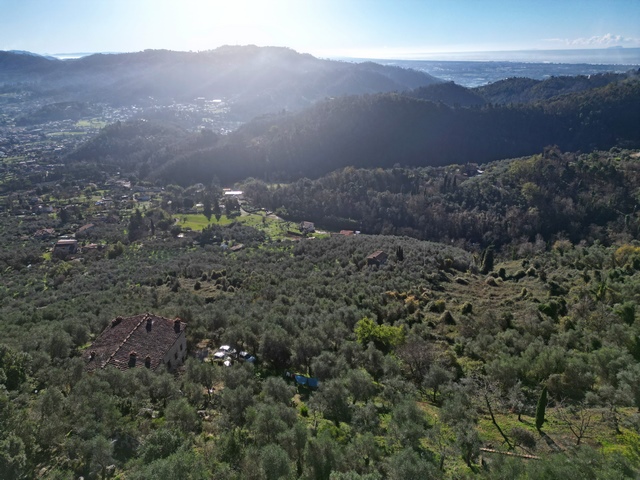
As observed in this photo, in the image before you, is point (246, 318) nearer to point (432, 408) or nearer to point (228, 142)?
point (432, 408)

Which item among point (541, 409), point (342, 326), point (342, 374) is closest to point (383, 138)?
point (342, 326)

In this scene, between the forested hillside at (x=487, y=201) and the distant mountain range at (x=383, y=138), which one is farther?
the distant mountain range at (x=383, y=138)

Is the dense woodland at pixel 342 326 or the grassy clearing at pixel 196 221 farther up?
the dense woodland at pixel 342 326

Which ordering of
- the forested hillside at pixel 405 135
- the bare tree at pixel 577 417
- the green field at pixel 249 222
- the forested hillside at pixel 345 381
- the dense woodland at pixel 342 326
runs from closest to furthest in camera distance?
the forested hillside at pixel 345 381 < the dense woodland at pixel 342 326 < the bare tree at pixel 577 417 < the green field at pixel 249 222 < the forested hillside at pixel 405 135

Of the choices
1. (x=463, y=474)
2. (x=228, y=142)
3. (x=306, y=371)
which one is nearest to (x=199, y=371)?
(x=306, y=371)

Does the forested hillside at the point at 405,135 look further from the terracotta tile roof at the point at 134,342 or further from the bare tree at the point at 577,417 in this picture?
the bare tree at the point at 577,417

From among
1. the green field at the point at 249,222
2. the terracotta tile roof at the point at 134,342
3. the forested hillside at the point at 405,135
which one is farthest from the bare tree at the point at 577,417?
the forested hillside at the point at 405,135

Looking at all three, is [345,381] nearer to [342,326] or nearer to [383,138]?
[342,326]
